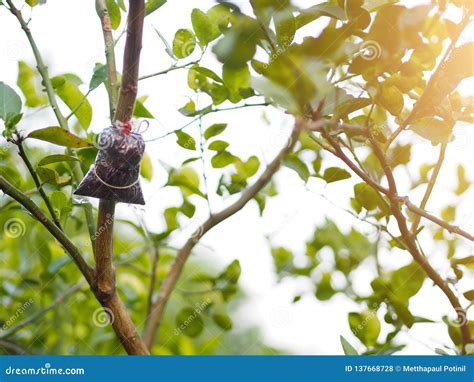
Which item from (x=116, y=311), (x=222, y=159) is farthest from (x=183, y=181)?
(x=116, y=311)

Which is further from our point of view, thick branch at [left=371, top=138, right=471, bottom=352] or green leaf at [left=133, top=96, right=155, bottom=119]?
green leaf at [left=133, top=96, right=155, bottom=119]

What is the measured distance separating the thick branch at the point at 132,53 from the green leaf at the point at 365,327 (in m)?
0.47

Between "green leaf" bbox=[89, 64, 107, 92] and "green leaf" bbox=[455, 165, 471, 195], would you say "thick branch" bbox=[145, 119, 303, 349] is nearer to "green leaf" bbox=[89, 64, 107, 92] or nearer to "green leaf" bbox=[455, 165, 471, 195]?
"green leaf" bbox=[89, 64, 107, 92]

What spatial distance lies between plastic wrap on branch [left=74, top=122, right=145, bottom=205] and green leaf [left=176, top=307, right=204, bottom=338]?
1.45 ft

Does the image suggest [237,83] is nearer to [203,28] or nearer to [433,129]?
[203,28]

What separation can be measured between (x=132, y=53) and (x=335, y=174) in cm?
38

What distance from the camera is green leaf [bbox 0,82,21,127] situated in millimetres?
724

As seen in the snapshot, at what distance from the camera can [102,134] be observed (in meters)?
0.75

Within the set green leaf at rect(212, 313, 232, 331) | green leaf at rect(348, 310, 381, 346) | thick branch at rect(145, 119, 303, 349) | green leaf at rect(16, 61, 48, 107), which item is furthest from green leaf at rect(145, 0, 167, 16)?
green leaf at rect(212, 313, 232, 331)

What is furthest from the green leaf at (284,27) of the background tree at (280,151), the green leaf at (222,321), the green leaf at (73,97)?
the green leaf at (222,321)

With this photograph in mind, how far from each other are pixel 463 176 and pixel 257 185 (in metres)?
0.43

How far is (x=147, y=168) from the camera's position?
1.16 meters

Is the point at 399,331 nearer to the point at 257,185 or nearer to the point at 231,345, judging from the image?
the point at 257,185

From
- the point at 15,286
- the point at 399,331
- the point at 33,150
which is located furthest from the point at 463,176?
the point at 15,286
